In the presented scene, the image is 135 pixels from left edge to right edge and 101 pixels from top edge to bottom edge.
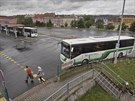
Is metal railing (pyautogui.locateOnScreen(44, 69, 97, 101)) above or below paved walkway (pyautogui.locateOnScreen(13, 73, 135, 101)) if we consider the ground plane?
above

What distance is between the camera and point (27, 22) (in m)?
78.8

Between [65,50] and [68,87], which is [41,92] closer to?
[68,87]

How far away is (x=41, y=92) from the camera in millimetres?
11047

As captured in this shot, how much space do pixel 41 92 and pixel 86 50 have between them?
24.2 ft

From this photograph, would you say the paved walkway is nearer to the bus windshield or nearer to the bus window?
the bus windshield

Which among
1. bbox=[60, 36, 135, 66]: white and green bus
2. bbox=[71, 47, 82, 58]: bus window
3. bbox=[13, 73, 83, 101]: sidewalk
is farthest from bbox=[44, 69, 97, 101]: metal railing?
bbox=[71, 47, 82, 58]: bus window

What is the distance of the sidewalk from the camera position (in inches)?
407

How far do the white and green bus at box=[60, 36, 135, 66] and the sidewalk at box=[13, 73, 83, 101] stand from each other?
8.77ft

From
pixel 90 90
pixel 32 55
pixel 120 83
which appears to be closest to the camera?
pixel 90 90

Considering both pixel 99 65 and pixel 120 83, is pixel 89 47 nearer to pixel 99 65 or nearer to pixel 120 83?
pixel 99 65

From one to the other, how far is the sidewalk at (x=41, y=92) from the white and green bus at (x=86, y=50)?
267 cm

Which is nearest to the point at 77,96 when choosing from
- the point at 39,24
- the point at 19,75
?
the point at 19,75

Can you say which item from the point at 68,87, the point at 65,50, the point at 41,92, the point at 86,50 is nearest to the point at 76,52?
the point at 65,50

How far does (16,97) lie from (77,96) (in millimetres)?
4385
